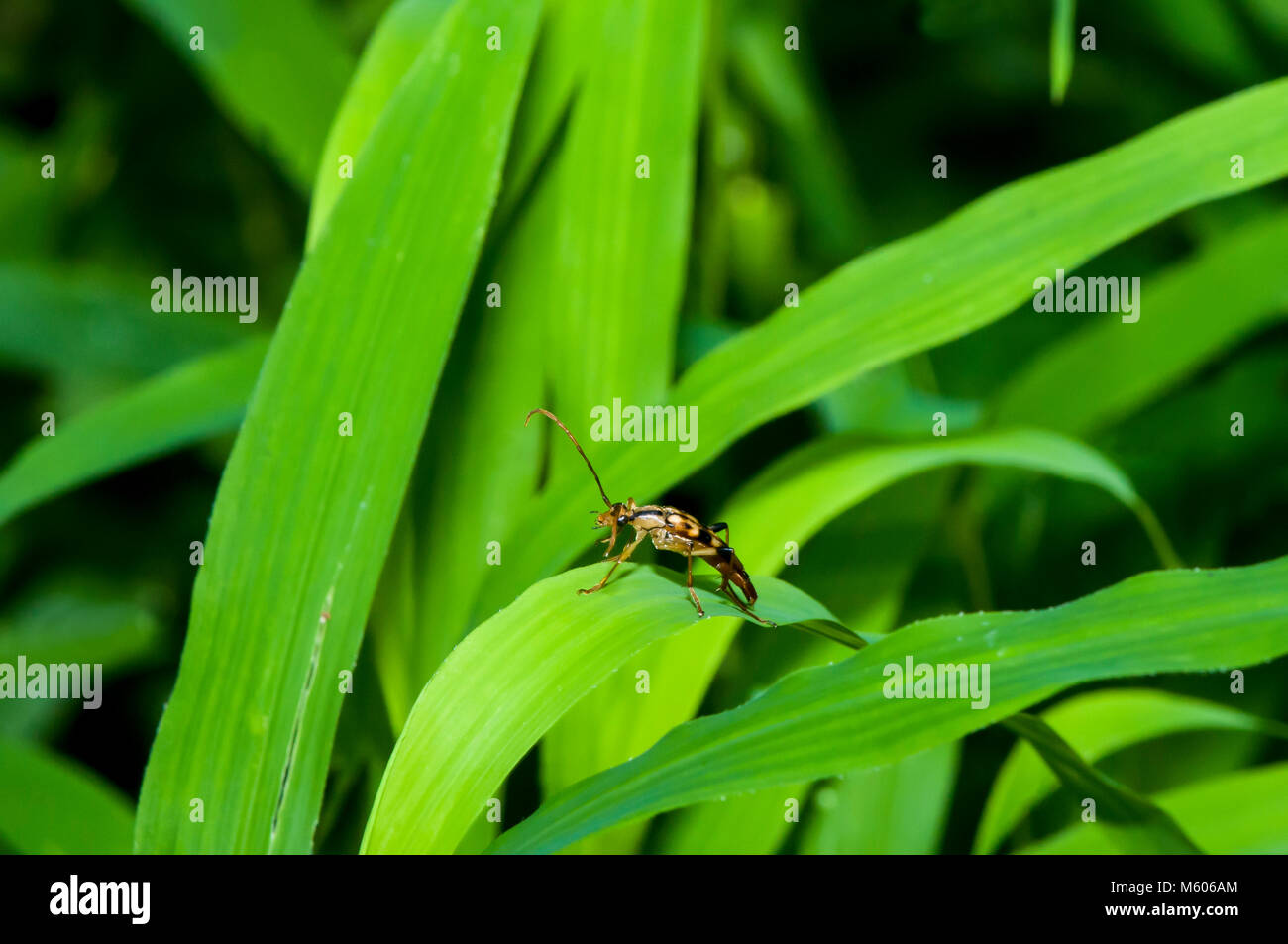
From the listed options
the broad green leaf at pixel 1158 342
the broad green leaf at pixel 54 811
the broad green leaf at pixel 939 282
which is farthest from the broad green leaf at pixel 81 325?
the broad green leaf at pixel 1158 342

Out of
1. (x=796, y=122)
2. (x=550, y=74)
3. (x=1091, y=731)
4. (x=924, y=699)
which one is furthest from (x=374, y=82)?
(x=1091, y=731)

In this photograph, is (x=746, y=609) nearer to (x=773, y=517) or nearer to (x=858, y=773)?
(x=773, y=517)

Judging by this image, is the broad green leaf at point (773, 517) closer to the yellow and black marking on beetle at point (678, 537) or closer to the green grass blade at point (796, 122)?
the yellow and black marking on beetle at point (678, 537)

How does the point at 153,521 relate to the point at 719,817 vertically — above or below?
above
